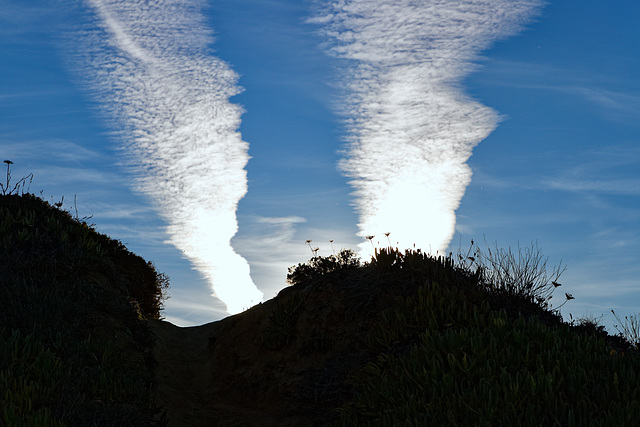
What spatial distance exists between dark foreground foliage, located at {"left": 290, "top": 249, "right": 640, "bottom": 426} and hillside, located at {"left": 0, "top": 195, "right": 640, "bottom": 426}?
3 cm

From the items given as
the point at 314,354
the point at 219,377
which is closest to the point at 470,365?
the point at 314,354

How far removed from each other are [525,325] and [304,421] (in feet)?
15.4

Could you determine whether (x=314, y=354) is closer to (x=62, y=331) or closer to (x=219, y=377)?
(x=219, y=377)

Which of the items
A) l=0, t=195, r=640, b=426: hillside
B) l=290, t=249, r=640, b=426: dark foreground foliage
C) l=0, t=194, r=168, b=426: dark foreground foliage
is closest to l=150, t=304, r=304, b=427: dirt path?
l=0, t=195, r=640, b=426: hillside

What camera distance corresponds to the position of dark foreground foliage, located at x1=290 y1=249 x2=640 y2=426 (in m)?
6.62

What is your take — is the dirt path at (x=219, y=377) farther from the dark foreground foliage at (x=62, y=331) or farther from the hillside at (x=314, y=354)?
the dark foreground foliage at (x=62, y=331)

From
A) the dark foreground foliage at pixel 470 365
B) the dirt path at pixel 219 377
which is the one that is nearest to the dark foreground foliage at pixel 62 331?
the dirt path at pixel 219 377

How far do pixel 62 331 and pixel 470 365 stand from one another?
7.49 m

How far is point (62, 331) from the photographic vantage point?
9617mm

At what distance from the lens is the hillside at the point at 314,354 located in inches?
277

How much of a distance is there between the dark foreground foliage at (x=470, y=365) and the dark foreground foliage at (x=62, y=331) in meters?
3.98

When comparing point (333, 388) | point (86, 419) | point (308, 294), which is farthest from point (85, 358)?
point (308, 294)

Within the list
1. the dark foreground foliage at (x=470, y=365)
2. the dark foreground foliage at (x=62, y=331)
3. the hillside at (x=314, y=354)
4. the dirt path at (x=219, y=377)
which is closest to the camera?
the dark foreground foliage at (x=470, y=365)

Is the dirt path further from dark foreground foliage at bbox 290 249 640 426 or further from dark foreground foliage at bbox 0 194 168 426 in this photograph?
dark foreground foliage at bbox 290 249 640 426
